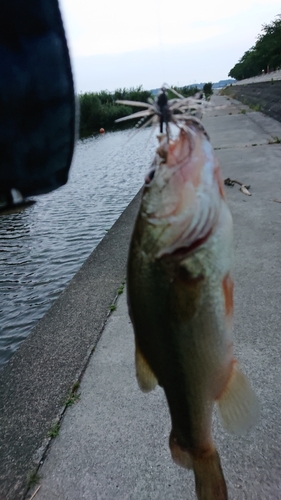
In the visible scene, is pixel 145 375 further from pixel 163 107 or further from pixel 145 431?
pixel 145 431

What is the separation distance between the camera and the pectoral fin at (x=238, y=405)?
159 centimetres

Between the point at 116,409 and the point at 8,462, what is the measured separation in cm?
76

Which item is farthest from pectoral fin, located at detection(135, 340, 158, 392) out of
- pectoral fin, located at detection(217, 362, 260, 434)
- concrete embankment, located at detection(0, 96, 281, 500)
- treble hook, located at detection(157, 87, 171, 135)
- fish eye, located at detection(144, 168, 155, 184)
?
concrete embankment, located at detection(0, 96, 281, 500)

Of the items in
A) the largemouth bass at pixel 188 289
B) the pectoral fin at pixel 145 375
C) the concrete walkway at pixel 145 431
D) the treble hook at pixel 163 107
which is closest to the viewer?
Result: the treble hook at pixel 163 107

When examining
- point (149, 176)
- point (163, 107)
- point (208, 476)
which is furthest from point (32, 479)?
point (163, 107)

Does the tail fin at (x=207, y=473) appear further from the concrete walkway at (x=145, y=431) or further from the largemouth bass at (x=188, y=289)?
the concrete walkway at (x=145, y=431)

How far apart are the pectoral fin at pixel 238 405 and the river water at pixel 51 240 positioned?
8.90ft

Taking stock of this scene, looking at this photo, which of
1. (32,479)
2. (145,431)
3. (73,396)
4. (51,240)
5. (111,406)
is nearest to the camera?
(32,479)

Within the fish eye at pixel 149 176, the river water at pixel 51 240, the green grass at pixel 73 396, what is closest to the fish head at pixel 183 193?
the fish eye at pixel 149 176

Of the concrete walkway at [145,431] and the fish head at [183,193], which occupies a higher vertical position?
the fish head at [183,193]

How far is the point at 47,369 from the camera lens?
3543 millimetres

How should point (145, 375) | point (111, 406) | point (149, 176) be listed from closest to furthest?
point (149, 176) < point (145, 375) < point (111, 406)

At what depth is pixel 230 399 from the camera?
1602mm

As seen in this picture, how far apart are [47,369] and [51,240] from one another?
571cm
